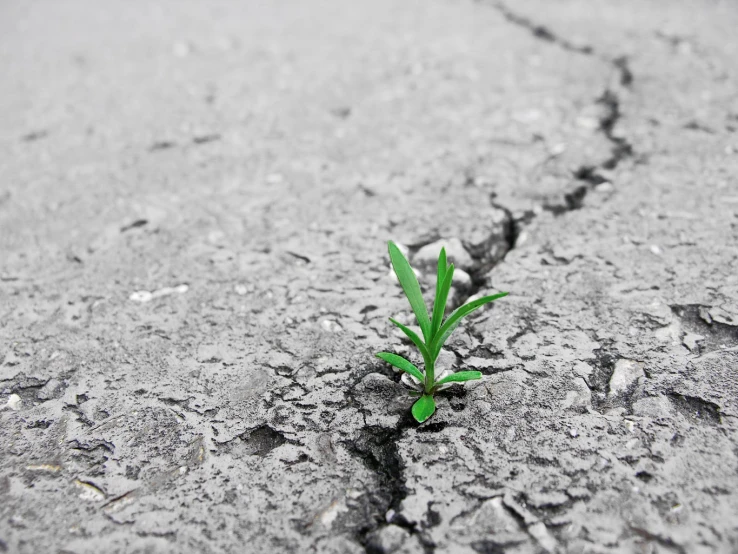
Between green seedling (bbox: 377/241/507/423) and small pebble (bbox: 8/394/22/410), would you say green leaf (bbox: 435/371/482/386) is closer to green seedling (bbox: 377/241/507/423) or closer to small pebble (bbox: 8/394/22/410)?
green seedling (bbox: 377/241/507/423)

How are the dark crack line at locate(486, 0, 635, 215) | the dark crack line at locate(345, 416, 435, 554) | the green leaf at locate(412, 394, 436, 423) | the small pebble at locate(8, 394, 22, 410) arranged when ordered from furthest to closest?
the dark crack line at locate(486, 0, 635, 215) < the small pebble at locate(8, 394, 22, 410) < the green leaf at locate(412, 394, 436, 423) < the dark crack line at locate(345, 416, 435, 554)

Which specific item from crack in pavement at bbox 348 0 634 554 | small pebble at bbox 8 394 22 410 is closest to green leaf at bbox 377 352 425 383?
crack in pavement at bbox 348 0 634 554

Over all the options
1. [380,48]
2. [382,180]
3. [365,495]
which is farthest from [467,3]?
[365,495]

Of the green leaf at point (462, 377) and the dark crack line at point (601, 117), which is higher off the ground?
the dark crack line at point (601, 117)

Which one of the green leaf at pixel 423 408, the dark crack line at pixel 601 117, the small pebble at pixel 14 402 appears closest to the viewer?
the green leaf at pixel 423 408

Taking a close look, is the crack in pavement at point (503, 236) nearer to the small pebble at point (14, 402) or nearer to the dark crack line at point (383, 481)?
the dark crack line at point (383, 481)

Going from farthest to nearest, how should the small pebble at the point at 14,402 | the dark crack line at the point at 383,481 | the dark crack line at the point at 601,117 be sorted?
the dark crack line at the point at 601,117
the small pebble at the point at 14,402
the dark crack line at the point at 383,481

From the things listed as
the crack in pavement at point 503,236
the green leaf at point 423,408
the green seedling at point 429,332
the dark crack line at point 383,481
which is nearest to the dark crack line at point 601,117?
the crack in pavement at point 503,236
